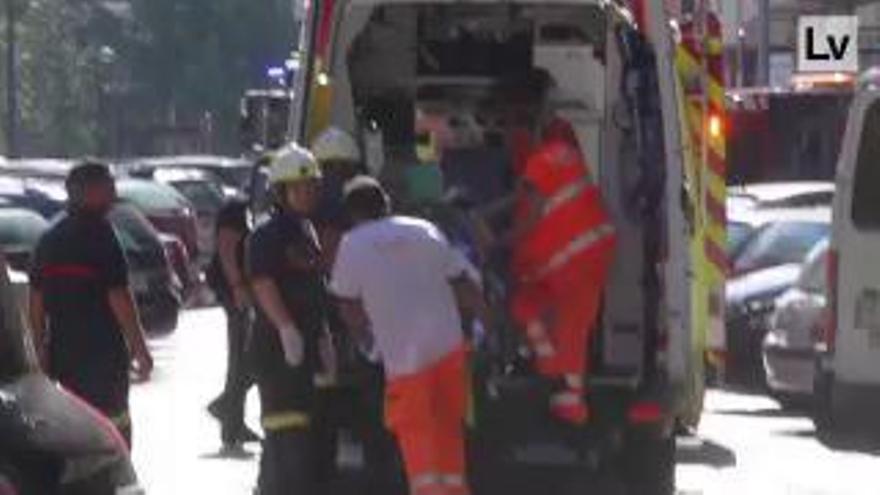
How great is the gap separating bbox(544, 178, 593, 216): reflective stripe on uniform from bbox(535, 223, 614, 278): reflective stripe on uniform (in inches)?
7.3

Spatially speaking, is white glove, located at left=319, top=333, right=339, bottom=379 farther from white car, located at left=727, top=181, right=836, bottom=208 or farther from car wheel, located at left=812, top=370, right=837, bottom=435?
white car, located at left=727, top=181, right=836, bottom=208

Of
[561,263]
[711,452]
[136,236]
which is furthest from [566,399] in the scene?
[136,236]

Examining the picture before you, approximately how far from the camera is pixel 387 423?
11.7 metres

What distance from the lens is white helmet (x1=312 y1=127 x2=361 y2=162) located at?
42.6 ft

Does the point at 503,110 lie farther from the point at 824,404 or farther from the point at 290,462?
the point at 824,404

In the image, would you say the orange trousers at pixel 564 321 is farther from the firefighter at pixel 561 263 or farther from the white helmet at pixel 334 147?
the white helmet at pixel 334 147

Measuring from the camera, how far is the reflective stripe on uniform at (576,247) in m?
12.8

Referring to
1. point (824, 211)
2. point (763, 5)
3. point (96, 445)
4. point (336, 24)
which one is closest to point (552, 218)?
point (336, 24)

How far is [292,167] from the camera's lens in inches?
484

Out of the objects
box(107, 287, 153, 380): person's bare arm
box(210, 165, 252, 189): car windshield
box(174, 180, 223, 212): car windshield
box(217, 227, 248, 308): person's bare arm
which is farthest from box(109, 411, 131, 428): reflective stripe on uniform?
box(210, 165, 252, 189): car windshield

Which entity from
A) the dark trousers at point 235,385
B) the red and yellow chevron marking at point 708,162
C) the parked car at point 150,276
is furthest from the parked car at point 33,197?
the red and yellow chevron marking at point 708,162

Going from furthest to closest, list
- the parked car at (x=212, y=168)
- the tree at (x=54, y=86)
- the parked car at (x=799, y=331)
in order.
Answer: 1. the tree at (x=54, y=86)
2. the parked car at (x=212, y=168)
3. the parked car at (x=799, y=331)

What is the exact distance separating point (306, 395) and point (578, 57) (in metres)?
2.61

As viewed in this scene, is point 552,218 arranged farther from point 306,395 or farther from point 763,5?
point 763,5
